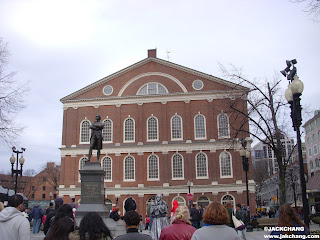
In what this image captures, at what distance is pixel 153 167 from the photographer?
39.3m

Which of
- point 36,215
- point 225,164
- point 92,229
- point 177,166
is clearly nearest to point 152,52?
point 177,166

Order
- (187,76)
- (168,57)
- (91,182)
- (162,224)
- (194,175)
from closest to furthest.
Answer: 1. (162,224)
2. (91,182)
3. (194,175)
4. (187,76)
5. (168,57)

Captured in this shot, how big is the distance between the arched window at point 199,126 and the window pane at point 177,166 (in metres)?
3.08

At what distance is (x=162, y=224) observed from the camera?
11.1m

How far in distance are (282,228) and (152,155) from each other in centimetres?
3501

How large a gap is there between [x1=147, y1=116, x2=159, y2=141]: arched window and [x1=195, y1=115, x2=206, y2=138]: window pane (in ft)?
15.3

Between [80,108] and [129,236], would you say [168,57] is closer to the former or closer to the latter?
[80,108]

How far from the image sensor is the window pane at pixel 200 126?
39.7 m

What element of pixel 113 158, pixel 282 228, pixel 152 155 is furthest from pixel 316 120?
pixel 282 228

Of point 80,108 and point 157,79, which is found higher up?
point 157,79

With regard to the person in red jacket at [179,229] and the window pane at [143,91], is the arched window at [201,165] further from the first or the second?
the person in red jacket at [179,229]

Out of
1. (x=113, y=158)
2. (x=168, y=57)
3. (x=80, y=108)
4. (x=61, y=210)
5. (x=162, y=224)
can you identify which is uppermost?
(x=168, y=57)

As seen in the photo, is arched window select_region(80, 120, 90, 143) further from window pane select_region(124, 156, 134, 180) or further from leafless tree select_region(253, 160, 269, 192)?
leafless tree select_region(253, 160, 269, 192)

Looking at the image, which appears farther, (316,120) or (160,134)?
(316,120)
